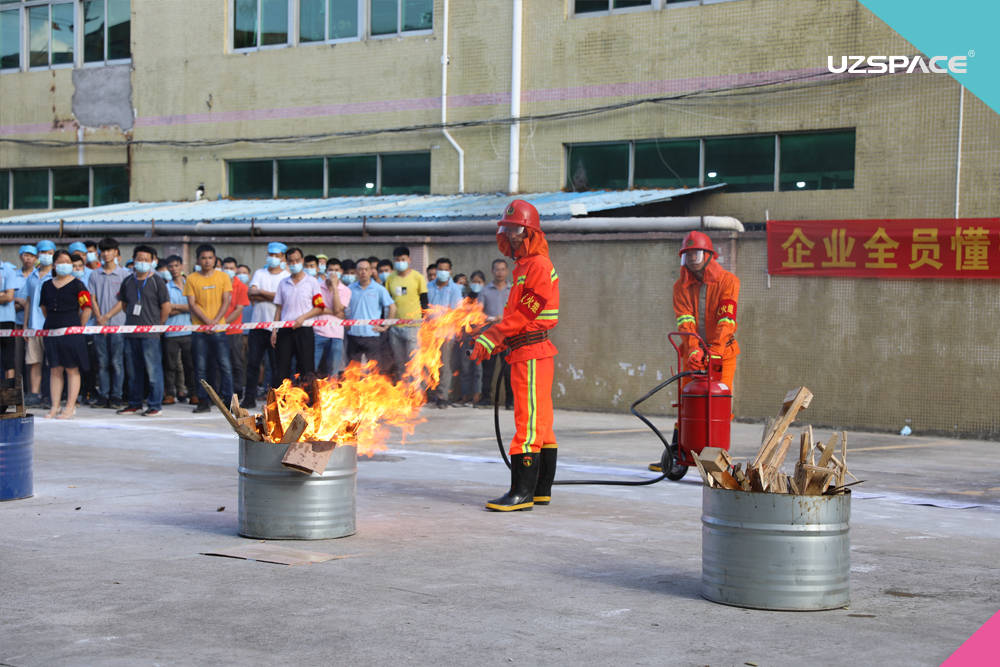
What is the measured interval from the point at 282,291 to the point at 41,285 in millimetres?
3034

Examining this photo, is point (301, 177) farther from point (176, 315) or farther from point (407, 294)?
point (176, 315)

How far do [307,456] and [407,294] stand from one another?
33.7 ft

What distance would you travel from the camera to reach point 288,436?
7.28 m

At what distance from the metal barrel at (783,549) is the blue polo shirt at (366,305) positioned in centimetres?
1109

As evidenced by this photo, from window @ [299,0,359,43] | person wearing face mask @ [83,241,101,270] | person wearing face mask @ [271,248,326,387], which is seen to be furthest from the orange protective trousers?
window @ [299,0,359,43]

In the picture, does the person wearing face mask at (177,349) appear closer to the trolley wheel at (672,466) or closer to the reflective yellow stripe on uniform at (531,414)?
the trolley wheel at (672,466)

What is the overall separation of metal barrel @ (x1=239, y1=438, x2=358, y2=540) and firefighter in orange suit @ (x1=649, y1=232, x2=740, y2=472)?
146 inches

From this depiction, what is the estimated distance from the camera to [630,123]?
1941cm

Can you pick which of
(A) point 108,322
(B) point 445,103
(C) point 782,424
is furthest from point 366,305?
(C) point 782,424

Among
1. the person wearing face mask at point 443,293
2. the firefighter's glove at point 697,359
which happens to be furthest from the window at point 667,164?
the firefighter's glove at point 697,359

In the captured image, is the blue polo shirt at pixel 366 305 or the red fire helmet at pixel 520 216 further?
the blue polo shirt at pixel 366 305

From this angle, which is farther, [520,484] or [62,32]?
[62,32]

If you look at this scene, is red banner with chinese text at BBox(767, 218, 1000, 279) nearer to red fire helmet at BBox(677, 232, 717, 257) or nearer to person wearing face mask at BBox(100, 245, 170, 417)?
red fire helmet at BBox(677, 232, 717, 257)

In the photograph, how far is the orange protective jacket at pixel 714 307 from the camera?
10289mm
